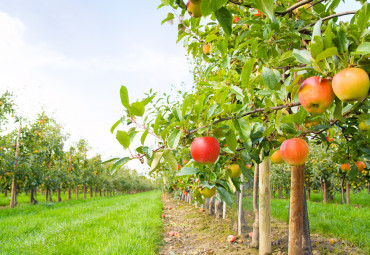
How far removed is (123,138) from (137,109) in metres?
0.14

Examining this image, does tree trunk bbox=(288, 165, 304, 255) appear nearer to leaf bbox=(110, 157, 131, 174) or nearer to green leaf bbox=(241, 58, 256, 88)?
green leaf bbox=(241, 58, 256, 88)

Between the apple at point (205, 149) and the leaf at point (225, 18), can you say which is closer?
the leaf at point (225, 18)

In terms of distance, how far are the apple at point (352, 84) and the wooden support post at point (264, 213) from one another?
1970 mm

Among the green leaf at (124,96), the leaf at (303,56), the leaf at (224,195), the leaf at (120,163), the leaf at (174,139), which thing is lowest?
the leaf at (224,195)

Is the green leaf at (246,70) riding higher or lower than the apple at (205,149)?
higher

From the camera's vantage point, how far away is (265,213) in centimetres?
265

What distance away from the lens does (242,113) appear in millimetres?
1065

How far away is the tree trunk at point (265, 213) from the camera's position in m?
2.63

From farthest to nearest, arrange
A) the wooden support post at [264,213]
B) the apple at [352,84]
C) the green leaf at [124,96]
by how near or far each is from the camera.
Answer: the wooden support post at [264,213], the green leaf at [124,96], the apple at [352,84]

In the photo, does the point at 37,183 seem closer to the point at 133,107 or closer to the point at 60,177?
the point at 60,177

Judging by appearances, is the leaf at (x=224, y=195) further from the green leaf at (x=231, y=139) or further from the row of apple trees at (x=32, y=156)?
the row of apple trees at (x=32, y=156)

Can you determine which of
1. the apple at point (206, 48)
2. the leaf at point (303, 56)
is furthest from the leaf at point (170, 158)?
the apple at point (206, 48)

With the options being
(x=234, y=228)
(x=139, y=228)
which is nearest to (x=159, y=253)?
(x=139, y=228)

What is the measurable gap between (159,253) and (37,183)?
30.3 feet
